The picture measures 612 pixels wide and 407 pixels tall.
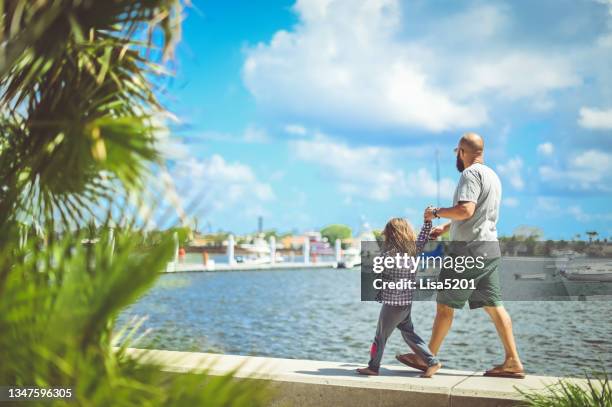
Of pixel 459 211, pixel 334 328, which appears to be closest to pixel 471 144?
pixel 459 211

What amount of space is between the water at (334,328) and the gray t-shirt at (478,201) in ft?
3.74

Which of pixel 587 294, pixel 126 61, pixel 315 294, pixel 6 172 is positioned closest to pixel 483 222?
pixel 126 61

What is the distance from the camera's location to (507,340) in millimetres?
5496

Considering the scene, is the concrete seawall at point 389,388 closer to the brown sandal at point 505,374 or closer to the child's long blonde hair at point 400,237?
the brown sandal at point 505,374

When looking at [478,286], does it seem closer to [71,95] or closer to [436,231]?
[436,231]

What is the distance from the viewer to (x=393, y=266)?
575cm

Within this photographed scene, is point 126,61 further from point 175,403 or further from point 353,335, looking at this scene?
point 353,335

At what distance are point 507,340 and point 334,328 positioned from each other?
65.7ft

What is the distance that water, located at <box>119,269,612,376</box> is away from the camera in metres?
3.90

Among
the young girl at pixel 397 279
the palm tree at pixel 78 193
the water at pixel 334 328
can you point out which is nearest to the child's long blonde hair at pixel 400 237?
the young girl at pixel 397 279

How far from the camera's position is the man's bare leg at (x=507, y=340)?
5.36m

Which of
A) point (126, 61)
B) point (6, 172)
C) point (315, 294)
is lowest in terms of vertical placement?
point (315, 294)

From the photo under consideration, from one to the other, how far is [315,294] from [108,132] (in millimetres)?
46093

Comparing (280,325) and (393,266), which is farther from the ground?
(393,266)
